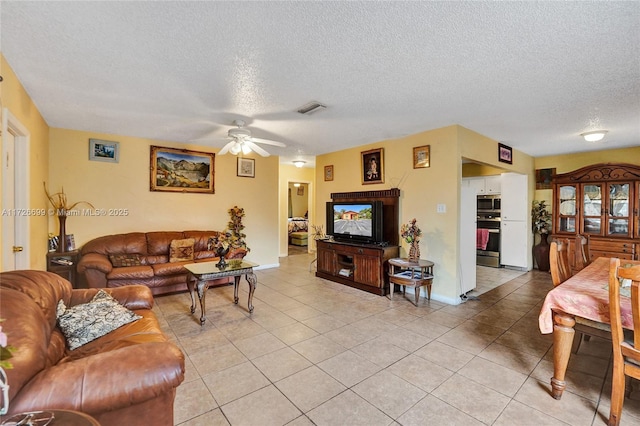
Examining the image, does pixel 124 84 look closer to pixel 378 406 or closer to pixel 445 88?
pixel 445 88

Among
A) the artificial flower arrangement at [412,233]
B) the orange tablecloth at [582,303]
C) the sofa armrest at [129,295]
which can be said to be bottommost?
the sofa armrest at [129,295]

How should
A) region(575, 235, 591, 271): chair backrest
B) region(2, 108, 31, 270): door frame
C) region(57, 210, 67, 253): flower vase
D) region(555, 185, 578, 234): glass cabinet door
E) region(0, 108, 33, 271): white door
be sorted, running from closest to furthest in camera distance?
region(0, 108, 33, 271): white door → region(2, 108, 31, 270): door frame → region(575, 235, 591, 271): chair backrest → region(57, 210, 67, 253): flower vase → region(555, 185, 578, 234): glass cabinet door

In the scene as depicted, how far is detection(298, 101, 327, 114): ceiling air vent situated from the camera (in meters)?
3.07

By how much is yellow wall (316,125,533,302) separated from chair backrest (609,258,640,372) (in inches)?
85.8

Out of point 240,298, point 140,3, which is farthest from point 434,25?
point 240,298

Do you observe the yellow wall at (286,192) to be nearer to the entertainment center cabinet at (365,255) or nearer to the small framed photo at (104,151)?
the entertainment center cabinet at (365,255)

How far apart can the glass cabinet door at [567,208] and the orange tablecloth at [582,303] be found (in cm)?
418

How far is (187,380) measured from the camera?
214 cm

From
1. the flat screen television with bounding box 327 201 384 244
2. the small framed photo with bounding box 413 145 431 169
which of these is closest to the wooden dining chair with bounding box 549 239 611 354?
the small framed photo with bounding box 413 145 431 169

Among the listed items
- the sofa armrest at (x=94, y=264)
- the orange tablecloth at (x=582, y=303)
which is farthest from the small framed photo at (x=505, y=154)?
Answer: the sofa armrest at (x=94, y=264)

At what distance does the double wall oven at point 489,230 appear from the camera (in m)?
6.21

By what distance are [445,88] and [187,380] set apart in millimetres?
3307

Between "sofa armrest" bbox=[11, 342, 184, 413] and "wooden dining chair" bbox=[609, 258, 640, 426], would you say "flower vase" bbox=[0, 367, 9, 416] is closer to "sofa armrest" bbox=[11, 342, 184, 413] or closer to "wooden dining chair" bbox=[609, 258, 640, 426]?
"sofa armrest" bbox=[11, 342, 184, 413]

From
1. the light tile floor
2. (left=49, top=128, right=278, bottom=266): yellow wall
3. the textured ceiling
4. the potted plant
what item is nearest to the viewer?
the textured ceiling
